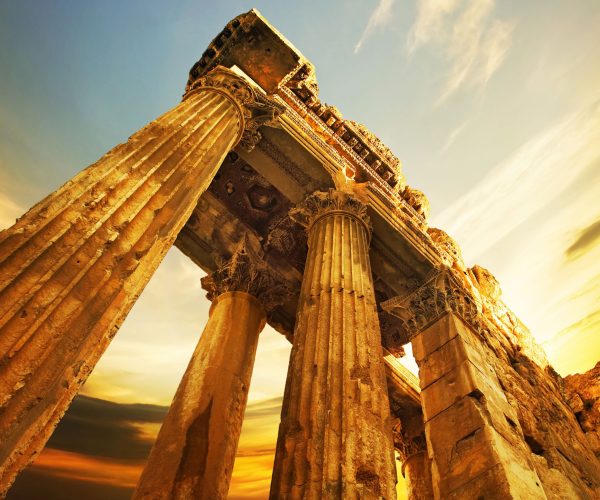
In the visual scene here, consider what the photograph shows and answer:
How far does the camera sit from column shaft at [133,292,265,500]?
547 centimetres

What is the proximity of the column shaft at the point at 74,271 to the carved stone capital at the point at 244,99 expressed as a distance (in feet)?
7.66

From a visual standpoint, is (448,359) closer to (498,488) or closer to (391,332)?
(498,488)

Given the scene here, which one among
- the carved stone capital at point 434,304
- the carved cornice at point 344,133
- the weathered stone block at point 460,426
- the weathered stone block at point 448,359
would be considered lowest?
the weathered stone block at point 460,426

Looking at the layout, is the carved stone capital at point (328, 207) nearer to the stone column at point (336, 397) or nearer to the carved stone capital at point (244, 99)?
the stone column at point (336, 397)

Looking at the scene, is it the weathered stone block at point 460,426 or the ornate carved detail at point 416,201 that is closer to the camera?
the weathered stone block at point 460,426

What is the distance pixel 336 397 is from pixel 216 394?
11.2ft

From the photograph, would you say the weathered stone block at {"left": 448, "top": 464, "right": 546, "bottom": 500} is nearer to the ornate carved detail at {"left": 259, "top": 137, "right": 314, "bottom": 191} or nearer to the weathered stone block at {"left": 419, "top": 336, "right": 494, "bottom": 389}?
the weathered stone block at {"left": 419, "top": 336, "right": 494, "bottom": 389}

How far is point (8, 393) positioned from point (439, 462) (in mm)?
5561

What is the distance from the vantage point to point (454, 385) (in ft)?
20.9

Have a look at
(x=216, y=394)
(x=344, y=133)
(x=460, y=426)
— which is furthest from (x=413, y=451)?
(x=344, y=133)

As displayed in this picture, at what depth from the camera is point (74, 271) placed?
8.71ft

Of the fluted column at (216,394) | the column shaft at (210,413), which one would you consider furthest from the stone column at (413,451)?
the column shaft at (210,413)

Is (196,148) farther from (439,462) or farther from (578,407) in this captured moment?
(578,407)

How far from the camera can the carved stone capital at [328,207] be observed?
7270 millimetres
